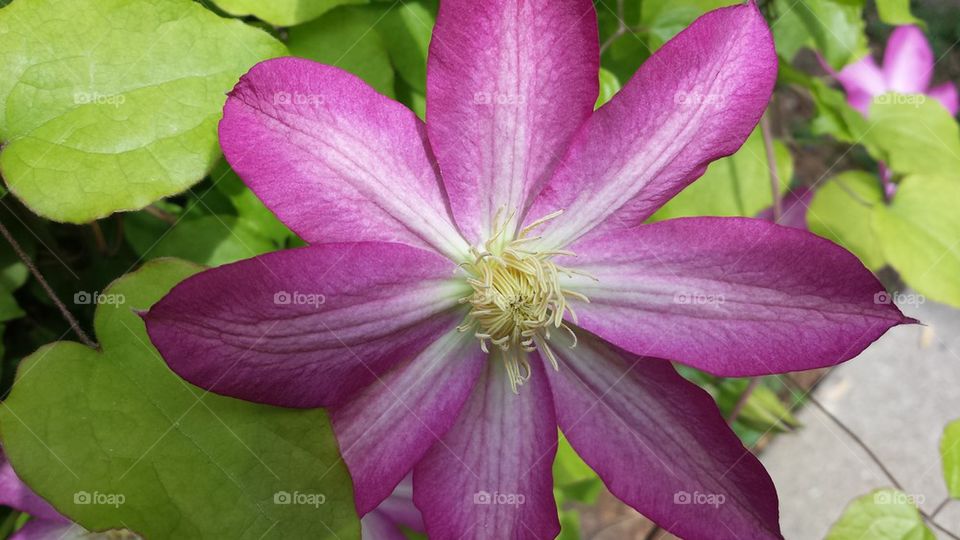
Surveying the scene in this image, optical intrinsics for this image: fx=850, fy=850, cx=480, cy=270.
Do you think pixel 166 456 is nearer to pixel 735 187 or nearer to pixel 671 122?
pixel 671 122

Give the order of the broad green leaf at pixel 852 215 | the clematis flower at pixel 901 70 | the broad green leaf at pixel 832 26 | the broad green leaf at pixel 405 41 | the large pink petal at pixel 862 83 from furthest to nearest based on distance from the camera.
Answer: the clematis flower at pixel 901 70, the large pink petal at pixel 862 83, the broad green leaf at pixel 852 215, the broad green leaf at pixel 832 26, the broad green leaf at pixel 405 41

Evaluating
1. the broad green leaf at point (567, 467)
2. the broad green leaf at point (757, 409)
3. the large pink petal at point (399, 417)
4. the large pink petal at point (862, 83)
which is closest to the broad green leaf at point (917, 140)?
the large pink petal at point (862, 83)

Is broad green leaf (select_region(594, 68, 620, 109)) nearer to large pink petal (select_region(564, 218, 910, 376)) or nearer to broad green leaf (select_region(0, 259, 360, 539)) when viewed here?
large pink petal (select_region(564, 218, 910, 376))

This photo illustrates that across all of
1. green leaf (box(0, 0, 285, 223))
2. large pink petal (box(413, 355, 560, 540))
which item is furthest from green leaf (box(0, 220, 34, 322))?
large pink petal (box(413, 355, 560, 540))

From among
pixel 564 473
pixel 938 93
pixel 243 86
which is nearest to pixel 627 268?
pixel 243 86

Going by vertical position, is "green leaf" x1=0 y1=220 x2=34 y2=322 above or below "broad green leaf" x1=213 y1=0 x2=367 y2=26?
below

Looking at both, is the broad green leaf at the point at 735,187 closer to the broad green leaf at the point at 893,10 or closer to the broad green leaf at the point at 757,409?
the broad green leaf at the point at 893,10

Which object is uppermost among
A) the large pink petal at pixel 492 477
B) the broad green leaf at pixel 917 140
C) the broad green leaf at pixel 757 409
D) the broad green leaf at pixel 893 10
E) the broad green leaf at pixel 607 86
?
the broad green leaf at pixel 893 10
